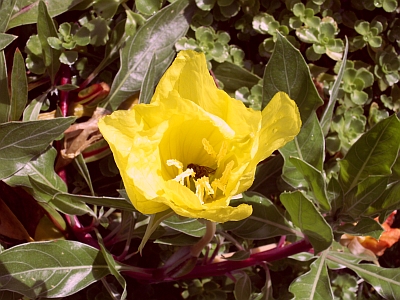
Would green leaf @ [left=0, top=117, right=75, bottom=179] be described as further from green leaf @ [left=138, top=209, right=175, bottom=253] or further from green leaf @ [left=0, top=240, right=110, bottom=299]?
green leaf @ [left=138, top=209, right=175, bottom=253]

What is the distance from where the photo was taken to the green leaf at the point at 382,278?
4.28 feet

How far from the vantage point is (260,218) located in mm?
1410

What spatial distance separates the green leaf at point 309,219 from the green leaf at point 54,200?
1.77ft

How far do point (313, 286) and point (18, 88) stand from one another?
917mm

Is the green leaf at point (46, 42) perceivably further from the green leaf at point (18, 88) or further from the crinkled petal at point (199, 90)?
the crinkled petal at point (199, 90)

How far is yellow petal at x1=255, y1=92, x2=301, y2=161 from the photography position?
3.09 feet

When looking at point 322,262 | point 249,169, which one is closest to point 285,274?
point 322,262

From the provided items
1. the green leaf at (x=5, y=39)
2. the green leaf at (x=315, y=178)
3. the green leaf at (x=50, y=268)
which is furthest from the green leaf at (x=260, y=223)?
the green leaf at (x=5, y=39)

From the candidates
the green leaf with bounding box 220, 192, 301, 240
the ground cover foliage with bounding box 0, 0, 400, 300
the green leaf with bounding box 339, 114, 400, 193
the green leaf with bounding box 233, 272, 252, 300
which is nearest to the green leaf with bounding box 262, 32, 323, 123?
the ground cover foliage with bounding box 0, 0, 400, 300

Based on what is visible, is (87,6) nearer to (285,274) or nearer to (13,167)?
(13,167)

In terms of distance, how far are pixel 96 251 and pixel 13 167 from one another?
30 centimetres

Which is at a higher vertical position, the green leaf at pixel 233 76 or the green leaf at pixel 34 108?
the green leaf at pixel 34 108

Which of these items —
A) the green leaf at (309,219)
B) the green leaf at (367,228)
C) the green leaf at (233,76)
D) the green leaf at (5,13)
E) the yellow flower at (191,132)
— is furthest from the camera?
the green leaf at (233,76)

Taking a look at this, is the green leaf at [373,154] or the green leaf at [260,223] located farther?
the green leaf at [260,223]
